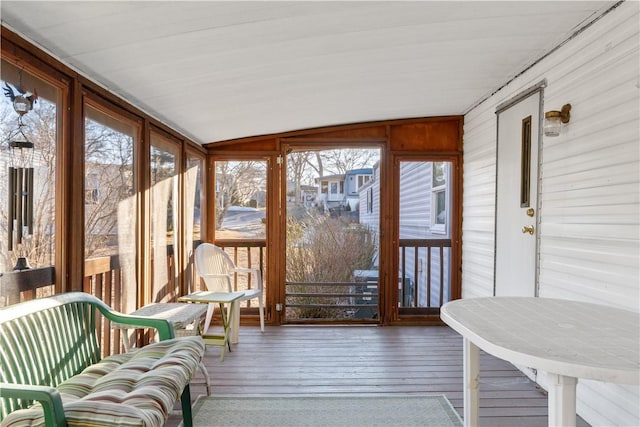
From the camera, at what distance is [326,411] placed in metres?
2.63

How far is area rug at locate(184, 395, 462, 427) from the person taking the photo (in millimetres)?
2480

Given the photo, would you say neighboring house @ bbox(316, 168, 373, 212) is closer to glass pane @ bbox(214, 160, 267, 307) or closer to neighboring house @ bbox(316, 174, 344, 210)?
neighboring house @ bbox(316, 174, 344, 210)

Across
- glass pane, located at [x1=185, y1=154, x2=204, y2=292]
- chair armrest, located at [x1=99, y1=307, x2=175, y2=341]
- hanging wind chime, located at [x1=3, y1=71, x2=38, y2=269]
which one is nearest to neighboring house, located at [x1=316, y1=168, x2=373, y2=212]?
glass pane, located at [x1=185, y1=154, x2=204, y2=292]

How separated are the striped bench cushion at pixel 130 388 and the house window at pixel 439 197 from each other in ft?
11.2

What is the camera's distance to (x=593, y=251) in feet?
8.07

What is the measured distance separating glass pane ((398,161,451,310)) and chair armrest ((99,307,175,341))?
10.1ft

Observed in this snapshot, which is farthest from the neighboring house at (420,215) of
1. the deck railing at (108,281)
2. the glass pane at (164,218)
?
the glass pane at (164,218)

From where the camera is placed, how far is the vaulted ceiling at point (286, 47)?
200cm

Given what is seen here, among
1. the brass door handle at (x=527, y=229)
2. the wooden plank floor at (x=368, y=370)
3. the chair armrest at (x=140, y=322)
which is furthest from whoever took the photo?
the brass door handle at (x=527, y=229)

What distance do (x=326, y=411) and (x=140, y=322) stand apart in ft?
4.08

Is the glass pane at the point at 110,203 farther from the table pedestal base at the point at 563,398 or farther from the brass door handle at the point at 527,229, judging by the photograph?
the brass door handle at the point at 527,229

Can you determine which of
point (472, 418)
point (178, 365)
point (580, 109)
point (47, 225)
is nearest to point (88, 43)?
point (47, 225)

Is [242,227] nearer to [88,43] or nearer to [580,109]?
[88,43]

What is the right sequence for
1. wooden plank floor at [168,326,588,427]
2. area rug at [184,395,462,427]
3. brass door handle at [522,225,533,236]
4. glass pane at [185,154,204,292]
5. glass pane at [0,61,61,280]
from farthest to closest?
1. glass pane at [185,154,204,292]
2. brass door handle at [522,225,533,236]
3. wooden plank floor at [168,326,588,427]
4. area rug at [184,395,462,427]
5. glass pane at [0,61,61,280]
